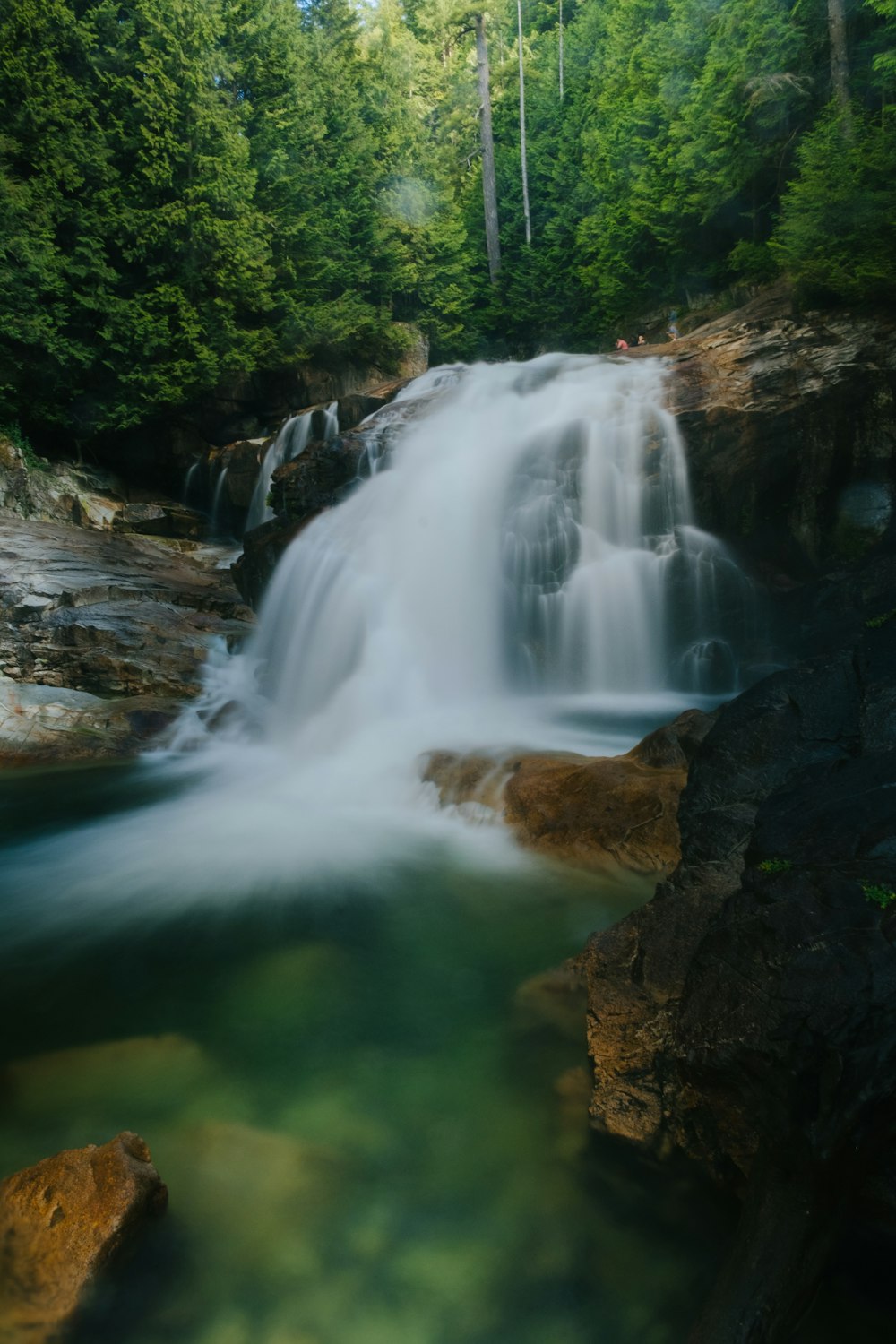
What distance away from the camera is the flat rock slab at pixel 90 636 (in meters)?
9.49

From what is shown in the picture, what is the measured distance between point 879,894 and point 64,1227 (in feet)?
9.03

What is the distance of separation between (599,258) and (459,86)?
14774 mm

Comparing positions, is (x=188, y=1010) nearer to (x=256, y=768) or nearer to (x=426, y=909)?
(x=426, y=909)

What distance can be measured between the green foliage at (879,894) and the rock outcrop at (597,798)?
274cm

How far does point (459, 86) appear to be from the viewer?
3138 cm

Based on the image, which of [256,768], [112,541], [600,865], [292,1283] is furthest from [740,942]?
[112,541]

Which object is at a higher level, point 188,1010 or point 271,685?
point 271,685

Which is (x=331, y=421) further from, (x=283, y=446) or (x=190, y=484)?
(x=190, y=484)

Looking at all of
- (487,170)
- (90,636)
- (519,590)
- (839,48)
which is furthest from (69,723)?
(487,170)

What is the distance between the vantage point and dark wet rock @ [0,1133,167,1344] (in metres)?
Result: 2.30

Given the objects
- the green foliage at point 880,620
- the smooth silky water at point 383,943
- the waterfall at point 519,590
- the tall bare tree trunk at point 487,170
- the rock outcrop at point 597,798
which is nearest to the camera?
the smooth silky water at point 383,943

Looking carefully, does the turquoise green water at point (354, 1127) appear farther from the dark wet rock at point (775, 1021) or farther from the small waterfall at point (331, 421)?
the small waterfall at point (331, 421)

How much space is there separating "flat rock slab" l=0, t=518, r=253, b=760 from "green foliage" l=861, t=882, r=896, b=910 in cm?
868

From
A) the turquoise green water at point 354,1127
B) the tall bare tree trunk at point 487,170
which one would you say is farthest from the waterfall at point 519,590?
the tall bare tree trunk at point 487,170
